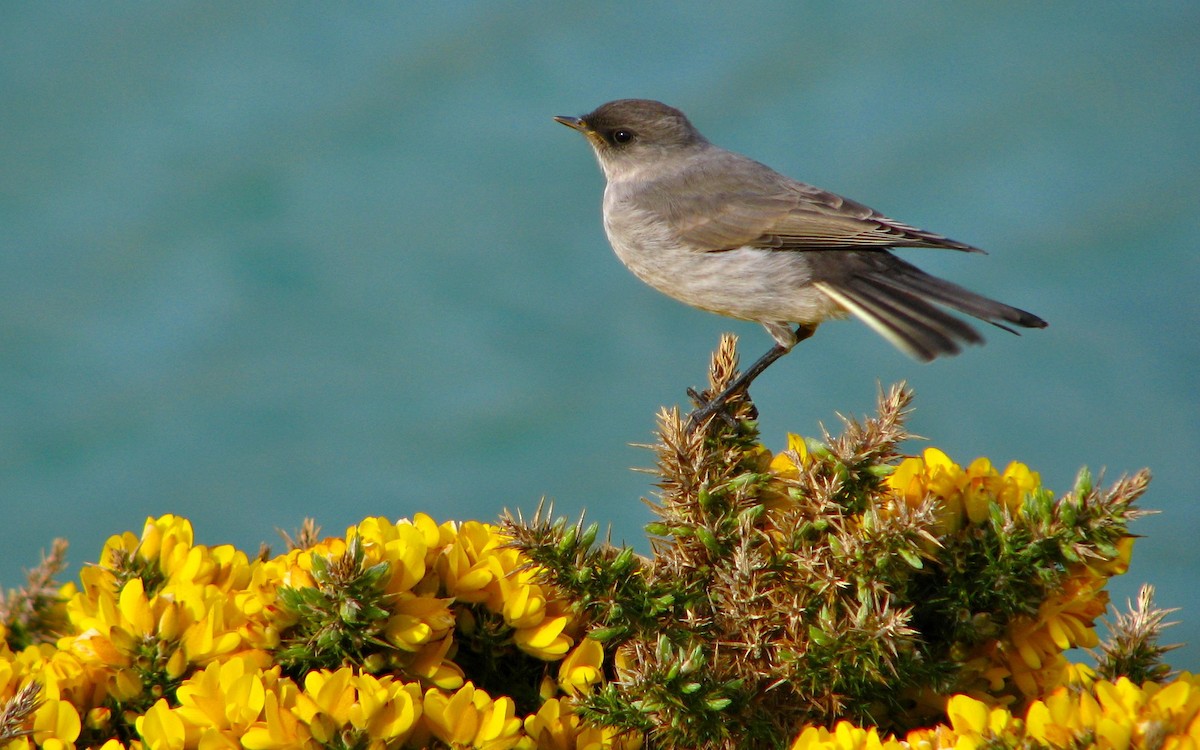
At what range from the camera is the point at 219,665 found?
188 cm

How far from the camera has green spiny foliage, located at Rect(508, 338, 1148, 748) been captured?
1896 mm

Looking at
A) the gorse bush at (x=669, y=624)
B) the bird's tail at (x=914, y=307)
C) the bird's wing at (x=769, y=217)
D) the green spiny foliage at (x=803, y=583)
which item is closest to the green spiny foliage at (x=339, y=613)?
the gorse bush at (x=669, y=624)

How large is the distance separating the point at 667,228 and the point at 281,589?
7.19 feet

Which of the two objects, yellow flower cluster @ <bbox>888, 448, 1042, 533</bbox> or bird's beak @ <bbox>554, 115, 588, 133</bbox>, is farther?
bird's beak @ <bbox>554, 115, 588, 133</bbox>

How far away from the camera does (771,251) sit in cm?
368

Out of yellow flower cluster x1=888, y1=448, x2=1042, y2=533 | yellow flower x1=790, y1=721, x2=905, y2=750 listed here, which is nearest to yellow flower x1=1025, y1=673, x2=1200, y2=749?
yellow flower x1=790, y1=721, x2=905, y2=750

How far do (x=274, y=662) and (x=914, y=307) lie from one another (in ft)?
6.23

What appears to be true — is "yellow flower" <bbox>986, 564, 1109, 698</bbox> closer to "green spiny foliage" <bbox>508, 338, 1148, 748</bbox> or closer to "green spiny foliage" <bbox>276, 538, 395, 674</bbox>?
"green spiny foliage" <bbox>508, 338, 1148, 748</bbox>

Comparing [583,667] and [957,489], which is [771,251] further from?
[583,667]

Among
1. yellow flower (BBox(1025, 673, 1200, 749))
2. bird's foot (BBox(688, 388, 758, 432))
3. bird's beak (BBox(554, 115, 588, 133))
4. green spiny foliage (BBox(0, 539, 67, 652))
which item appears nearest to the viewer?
yellow flower (BBox(1025, 673, 1200, 749))

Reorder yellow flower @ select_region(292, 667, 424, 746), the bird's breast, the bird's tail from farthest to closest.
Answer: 1. the bird's breast
2. the bird's tail
3. yellow flower @ select_region(292, 667, 424, 746)

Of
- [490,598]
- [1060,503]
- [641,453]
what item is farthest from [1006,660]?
[641,453]

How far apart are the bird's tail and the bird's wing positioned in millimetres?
114

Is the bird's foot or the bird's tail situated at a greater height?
the bird's tail
